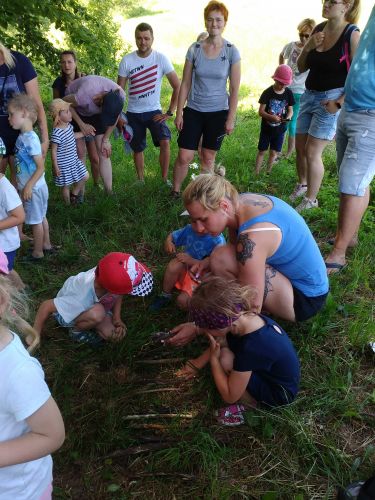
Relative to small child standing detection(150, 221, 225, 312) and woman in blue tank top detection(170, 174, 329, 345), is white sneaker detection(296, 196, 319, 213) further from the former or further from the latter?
woman in blue tank top detection(170, 174, 329, 345)

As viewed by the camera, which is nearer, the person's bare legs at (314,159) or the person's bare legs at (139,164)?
the person's bare legs at (314,159)

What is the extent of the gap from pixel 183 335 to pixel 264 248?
0.76 m

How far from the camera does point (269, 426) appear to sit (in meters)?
2.02

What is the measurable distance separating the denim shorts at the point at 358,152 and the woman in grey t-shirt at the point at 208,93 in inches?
59.5

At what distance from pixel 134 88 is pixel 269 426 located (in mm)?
3936

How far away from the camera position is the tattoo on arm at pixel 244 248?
2102mm

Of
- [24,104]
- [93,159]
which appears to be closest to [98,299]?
[24,104]

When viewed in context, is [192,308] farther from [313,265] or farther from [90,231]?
[90,231]

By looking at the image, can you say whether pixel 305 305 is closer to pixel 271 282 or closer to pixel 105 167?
pixel 271 282

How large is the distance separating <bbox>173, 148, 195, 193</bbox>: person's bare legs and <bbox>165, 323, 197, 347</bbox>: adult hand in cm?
228

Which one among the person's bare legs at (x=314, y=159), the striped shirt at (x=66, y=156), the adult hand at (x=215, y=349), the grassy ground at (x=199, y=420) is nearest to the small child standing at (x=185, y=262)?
the grassy ground at (x=199, y=420)

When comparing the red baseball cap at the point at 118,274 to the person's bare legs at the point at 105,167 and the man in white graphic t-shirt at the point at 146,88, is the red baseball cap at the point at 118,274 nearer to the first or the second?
the person's bare legs at the point at 105,167

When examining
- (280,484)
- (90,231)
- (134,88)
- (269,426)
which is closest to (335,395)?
(269,426)

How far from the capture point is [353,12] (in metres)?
3.37
